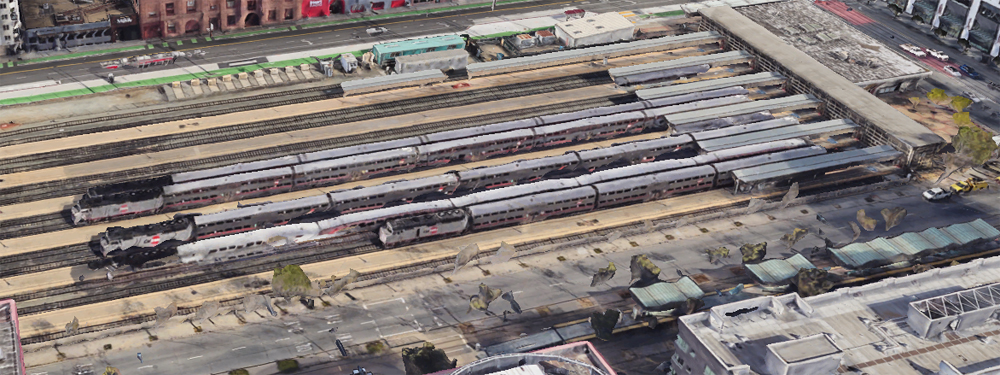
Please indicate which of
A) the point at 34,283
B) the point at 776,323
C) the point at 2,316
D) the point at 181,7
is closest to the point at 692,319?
the point at 776,323

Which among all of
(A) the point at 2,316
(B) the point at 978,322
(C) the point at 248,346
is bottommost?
(C) the point at 248,346

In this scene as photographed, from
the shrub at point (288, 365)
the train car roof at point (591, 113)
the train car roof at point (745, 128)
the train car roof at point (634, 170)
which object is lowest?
the shrub at point (288, 365)

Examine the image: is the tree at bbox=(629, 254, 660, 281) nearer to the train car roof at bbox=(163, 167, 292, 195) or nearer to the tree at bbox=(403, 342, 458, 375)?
the tree at bbox=(403, 342, 458, 375)

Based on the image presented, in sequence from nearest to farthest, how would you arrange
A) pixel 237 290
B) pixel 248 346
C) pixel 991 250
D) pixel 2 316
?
1. pixel 2 316
2. pixel 248 346
3. pixel 237 290
4. pixel 991 250

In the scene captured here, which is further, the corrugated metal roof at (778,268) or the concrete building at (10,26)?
the concrete building at (10,26)

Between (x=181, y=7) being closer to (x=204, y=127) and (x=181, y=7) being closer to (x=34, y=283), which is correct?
(x=204, y=127)

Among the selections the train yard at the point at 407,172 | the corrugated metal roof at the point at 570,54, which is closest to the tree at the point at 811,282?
the train yard at the point at 407,172

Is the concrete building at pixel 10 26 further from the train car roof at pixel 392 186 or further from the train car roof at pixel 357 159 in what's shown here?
the train car roof at pixel 392 186
